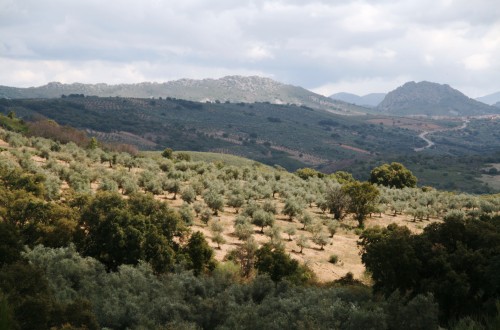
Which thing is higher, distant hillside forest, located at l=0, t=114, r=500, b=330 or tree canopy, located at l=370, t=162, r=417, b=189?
distant hillside forest, located at l=0, t=114, r=500, b=330

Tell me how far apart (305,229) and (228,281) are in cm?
2408

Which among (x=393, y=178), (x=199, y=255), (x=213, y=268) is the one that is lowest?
(x=393, y=178)

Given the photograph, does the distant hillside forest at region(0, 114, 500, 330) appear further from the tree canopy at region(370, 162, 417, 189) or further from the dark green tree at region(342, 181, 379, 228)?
the tree canopy at region(370, 162, 417, 189)

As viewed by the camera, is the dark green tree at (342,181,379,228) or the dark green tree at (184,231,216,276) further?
the dark green tree at (342,181,379,228)

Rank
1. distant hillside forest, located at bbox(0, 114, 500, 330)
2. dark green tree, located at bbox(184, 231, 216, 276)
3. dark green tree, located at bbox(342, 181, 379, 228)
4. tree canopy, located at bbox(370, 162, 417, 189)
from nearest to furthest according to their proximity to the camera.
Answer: distant hillside forest, located at bbox(0, 114, 500, 330), dark green tree, located at bbox(184, 231, 216, 276), dark green tree, located at bbox(342, 181, 379, 228), tree canopy, located at bbox(370, 162, 417, 189)

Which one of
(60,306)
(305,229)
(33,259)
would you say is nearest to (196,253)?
(33,259)

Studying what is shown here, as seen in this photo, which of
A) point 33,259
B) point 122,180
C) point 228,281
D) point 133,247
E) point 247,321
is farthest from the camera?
point 122,180

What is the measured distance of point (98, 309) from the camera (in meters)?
19.4

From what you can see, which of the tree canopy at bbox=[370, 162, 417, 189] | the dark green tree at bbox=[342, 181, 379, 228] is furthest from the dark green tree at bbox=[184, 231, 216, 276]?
the tree canopy at bbox=[370, 162, 417, 189]

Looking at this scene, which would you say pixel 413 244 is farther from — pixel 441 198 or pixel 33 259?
pixel 441 198

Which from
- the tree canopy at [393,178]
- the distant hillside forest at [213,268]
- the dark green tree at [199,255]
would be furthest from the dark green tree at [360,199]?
the tree canopy at [393,178]

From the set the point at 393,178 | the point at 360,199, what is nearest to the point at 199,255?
the point at 360,199

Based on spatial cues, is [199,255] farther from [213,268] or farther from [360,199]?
[360,199]

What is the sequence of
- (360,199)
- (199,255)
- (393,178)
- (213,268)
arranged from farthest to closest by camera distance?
(393,178) < (360,199) < (213,268) < (199,255)
